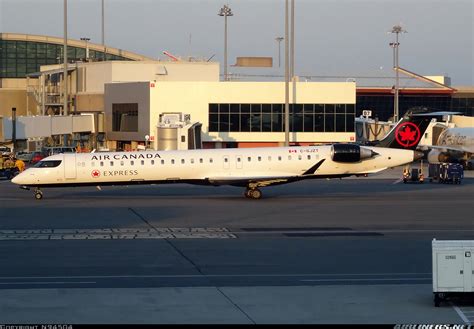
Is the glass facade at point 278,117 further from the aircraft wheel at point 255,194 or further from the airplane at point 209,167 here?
the aircraft wheel at point 255,194

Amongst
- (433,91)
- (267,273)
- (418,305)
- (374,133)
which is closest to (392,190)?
(267,273)

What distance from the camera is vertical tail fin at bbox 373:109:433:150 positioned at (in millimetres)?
47312

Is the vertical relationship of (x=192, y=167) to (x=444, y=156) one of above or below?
above

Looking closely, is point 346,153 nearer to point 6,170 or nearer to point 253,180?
point 253,180

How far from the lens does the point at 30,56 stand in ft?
380

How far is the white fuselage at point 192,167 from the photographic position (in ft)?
146

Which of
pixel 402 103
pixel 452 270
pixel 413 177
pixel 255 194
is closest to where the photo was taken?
pixel 452 270

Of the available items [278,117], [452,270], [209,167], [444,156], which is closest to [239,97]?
[278,117]

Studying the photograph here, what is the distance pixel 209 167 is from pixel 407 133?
404 inches

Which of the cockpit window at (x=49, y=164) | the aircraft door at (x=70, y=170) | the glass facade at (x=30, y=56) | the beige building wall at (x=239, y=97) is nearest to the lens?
the aircraft door at (x=70, y=170)

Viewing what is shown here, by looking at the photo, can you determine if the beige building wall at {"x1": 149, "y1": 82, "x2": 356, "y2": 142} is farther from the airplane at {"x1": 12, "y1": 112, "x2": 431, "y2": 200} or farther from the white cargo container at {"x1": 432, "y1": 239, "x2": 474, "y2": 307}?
the white cargo container at {"x1": 432, "y1": 239, "x2": 474, "y2": 307}

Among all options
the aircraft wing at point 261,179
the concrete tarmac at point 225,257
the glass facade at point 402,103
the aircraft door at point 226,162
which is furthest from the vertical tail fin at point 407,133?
the glass facade at point 402,103

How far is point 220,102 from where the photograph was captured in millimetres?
80688

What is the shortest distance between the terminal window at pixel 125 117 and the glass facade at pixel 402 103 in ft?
137
